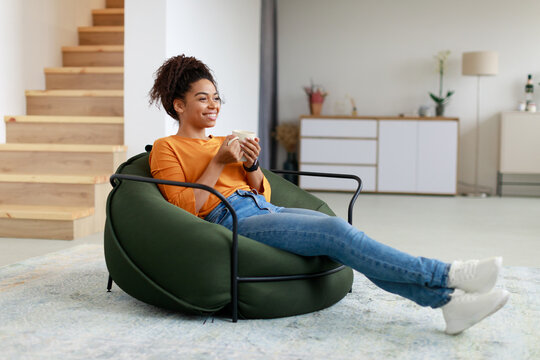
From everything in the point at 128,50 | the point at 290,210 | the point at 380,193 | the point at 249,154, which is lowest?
the point at 380,193

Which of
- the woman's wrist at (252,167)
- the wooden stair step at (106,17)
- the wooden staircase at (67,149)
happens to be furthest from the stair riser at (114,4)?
the woman's wrist at (252,167)

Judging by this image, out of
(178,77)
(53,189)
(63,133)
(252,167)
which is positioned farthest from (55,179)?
(252,167)

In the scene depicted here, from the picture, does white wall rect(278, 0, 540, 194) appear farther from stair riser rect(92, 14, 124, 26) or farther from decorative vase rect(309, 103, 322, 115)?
stair riser rect(92, 14, 124, 26)

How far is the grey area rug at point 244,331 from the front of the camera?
6.23 ft

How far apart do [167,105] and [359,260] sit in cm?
107

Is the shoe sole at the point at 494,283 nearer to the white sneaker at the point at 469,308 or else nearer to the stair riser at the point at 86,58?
the white sneaker at the point at 469,308

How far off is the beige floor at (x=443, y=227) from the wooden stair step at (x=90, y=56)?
2276mm

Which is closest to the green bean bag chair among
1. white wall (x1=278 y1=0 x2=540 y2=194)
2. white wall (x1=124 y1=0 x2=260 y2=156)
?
white wall (x1=124 y1=0 x2=260 y2=156)

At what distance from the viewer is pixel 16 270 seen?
3014 mm

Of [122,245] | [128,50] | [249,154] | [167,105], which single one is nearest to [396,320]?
[249,154]

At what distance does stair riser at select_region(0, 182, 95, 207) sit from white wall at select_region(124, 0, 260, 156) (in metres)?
0.59

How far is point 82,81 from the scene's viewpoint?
552cm

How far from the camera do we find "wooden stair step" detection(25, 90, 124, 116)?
5082mm

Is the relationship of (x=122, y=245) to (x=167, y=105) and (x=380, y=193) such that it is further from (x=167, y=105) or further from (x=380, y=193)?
(x=380, y=193)
